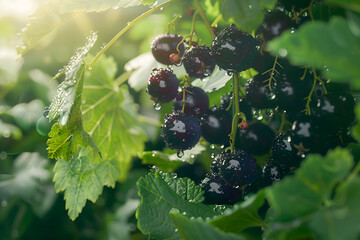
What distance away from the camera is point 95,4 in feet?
2.13

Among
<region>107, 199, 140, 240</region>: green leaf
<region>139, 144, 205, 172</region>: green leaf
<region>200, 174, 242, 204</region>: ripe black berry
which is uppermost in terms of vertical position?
<region>200, 174, 242, 204</region>: ripe black berry

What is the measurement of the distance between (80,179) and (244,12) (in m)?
0.42

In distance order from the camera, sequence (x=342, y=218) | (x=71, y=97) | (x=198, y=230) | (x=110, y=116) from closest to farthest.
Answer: (x=342, y=218)
(x=198, y=230)
(x=71, y=97)
(x=110, y=116)

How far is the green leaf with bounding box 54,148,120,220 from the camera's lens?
71 centimetres

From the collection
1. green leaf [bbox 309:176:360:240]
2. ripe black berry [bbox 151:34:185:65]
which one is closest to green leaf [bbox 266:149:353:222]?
green leaf [bbox 309:176:360:240]

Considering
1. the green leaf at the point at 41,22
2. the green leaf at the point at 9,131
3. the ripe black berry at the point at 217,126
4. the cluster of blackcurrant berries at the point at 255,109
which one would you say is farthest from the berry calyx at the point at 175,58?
the green leaf at the point at 9,131

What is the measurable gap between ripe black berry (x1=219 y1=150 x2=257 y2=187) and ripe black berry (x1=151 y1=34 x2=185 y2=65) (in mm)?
191

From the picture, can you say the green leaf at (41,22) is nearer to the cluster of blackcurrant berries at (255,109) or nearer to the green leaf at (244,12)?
the cluster of blackcurrant berries at (255,109)

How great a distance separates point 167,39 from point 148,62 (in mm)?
344

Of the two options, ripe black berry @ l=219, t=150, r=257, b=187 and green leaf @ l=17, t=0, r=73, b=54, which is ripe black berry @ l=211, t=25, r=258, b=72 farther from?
green leaf @ l=17, t=0, r=73, b=54

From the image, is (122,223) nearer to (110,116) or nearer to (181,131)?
(110,116)

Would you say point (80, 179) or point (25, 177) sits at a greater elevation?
point (80, 179)

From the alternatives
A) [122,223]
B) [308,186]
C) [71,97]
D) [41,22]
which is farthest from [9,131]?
[308,186]

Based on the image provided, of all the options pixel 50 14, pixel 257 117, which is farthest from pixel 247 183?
pixel 50 14
